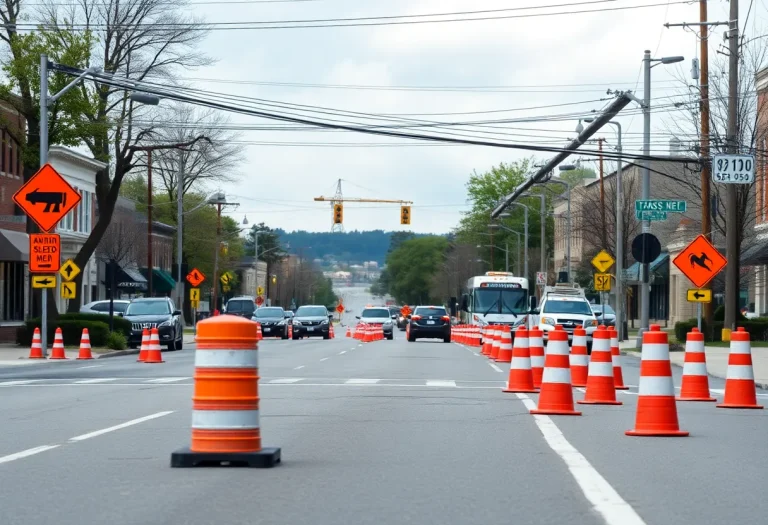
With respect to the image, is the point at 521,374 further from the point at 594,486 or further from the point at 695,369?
the point at 594,486

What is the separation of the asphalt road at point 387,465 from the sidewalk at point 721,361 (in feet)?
25.3

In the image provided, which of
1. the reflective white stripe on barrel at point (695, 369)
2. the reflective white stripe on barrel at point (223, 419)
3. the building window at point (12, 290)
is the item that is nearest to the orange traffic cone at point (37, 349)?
the building window at point (12, 290)

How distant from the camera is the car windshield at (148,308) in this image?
136ft

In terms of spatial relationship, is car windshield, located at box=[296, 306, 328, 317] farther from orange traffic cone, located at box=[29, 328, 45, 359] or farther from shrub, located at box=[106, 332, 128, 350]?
orange traffic cone, located at box=[29, 328, 45, 359]

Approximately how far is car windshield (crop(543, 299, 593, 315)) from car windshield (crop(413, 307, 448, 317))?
12004 mm

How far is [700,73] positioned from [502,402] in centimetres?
2612

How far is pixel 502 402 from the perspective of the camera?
16359 mm

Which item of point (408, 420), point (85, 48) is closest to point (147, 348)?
point (85, 48)

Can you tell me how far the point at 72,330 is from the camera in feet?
131

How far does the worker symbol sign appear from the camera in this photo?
102 feet

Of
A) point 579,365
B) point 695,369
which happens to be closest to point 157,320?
point 579,365

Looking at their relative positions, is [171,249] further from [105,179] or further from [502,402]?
[502,402]

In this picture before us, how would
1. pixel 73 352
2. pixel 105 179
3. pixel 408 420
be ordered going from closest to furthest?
1. pixel 408 420
2. pixel 73 352
3. pixel 105 179

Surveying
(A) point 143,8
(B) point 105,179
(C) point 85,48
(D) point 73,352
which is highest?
(A) point 143,8
